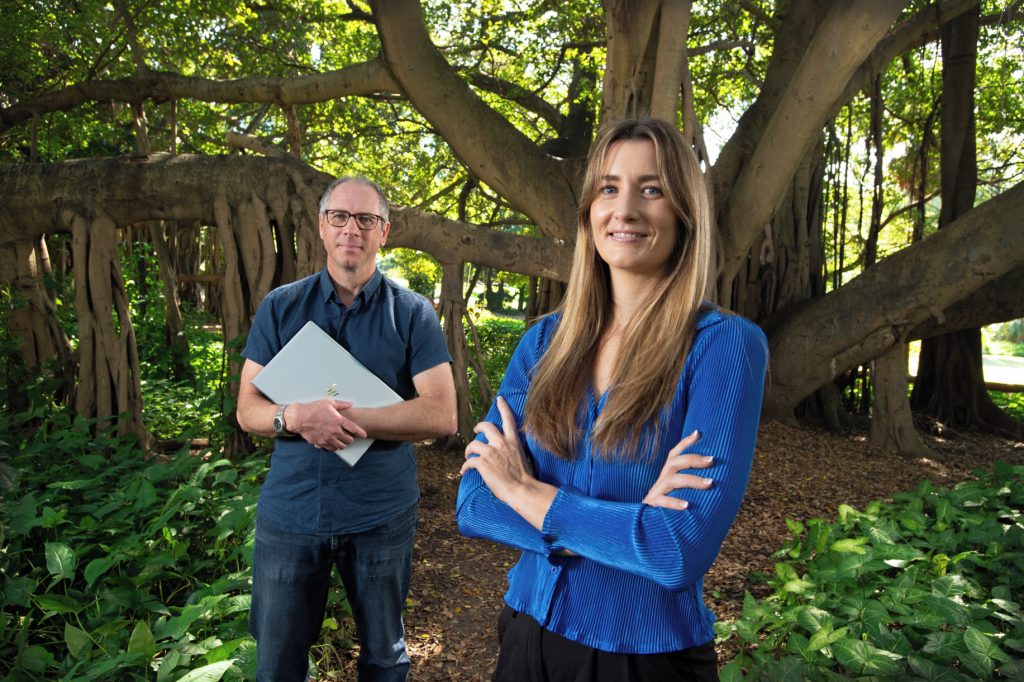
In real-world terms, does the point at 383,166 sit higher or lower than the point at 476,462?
higher

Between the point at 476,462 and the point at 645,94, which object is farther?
the point at 645,94

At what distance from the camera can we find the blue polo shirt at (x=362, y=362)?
215 cm

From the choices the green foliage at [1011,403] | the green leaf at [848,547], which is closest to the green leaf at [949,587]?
the green leaf at [848,547]

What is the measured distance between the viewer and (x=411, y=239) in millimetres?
5738

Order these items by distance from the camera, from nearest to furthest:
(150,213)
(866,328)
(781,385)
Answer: (150,213)
(866,328)
(781,385)

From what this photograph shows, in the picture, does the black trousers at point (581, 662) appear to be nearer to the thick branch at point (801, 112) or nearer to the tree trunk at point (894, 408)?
the thick branch at point (801, 112)

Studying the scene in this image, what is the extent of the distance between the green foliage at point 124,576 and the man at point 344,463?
287mm

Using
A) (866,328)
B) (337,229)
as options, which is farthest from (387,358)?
(866,328)

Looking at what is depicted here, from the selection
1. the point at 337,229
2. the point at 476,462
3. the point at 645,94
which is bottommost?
the point at 476,462

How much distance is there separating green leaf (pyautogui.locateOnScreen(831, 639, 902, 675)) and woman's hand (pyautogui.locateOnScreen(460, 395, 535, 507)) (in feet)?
4.29

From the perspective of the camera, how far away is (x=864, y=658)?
2.10 metres

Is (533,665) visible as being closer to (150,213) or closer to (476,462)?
Result: (476,462)

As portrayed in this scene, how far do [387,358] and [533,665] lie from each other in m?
1.19

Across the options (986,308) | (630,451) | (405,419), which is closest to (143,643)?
(405,419)
